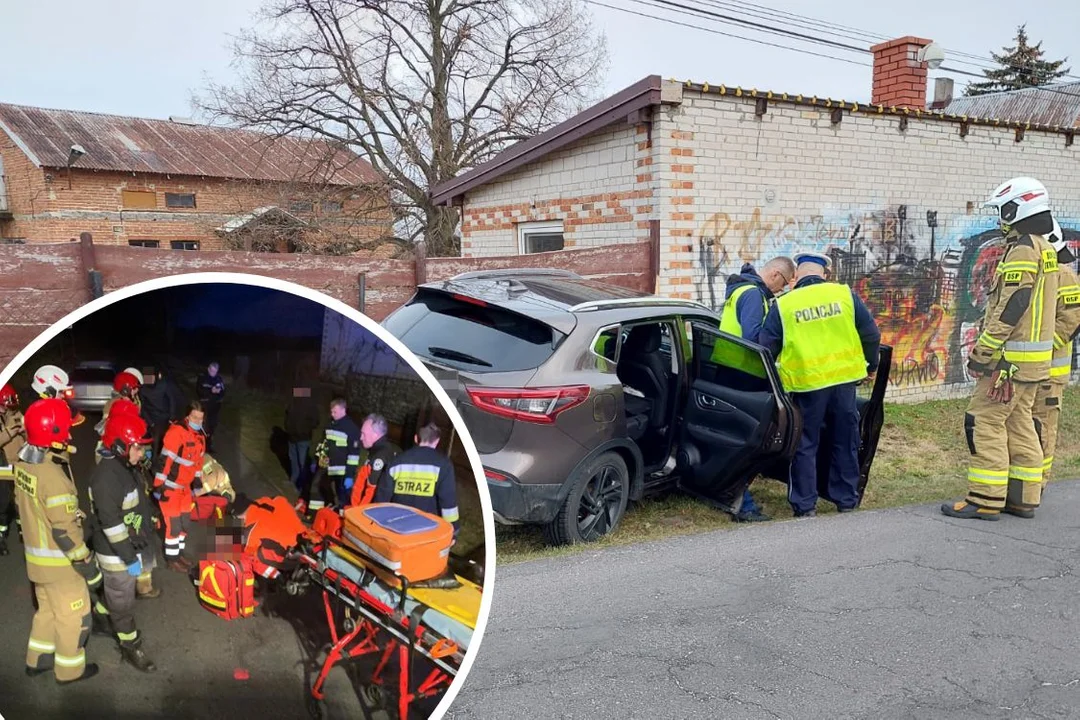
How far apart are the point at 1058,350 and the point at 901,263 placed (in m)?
5.05

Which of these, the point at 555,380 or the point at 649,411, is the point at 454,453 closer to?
the point at 555,380

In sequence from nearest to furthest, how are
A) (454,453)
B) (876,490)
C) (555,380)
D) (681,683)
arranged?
(454,453), (681,683), (555,380), (876,490)

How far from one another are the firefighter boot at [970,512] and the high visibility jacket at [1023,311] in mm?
957

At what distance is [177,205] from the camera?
30625mm

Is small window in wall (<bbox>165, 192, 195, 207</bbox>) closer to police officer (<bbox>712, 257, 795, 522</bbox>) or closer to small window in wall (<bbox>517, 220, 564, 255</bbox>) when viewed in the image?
small window in wall (<bbox>517, 220, 564, 255</bbox>)

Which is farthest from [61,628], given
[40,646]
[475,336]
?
[475,336]

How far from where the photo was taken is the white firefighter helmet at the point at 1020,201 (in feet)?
16.9

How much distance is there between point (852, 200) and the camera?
984cm

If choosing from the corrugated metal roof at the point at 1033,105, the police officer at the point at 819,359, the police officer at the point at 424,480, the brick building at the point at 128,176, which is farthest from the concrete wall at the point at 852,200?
the corrugated metal roof at the point at 1033,105

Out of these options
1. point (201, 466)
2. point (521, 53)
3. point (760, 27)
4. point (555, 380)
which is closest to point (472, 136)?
point (521, 53)

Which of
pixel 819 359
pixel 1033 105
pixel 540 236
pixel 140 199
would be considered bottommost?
pixel 819 359

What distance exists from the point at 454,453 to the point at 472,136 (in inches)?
895

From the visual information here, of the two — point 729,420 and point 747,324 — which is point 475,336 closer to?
point 729,420

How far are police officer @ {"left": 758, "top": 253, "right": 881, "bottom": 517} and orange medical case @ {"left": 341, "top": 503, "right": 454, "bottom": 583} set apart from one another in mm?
4649
